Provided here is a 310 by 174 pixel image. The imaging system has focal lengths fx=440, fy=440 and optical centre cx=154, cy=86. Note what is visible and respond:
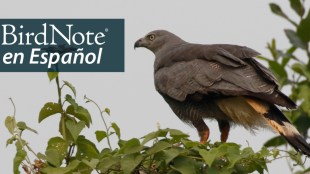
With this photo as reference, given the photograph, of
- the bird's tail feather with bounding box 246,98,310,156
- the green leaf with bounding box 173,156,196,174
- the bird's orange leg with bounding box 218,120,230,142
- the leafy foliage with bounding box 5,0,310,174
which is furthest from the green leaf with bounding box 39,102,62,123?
the bird's orange leg with bounding box 218,120,230,142

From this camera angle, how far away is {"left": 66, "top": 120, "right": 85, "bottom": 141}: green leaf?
3422 mm

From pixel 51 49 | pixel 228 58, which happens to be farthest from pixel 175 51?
pixel 51 49

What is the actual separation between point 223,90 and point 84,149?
1.55 meters

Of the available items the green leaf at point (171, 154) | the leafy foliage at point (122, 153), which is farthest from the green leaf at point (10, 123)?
the green leaf at point (171, 154)

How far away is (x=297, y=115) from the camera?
6.45 meters

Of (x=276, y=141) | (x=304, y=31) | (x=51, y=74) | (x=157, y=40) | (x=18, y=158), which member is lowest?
(x=276, y=141)

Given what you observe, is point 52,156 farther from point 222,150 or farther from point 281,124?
point 281,124

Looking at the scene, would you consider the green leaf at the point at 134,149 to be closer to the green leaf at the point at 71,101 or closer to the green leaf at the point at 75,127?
the green leaf at the point at 75,127

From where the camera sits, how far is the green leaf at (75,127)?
11.2 ft

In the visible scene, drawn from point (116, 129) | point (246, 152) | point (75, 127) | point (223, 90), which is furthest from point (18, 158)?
point (223, 90)

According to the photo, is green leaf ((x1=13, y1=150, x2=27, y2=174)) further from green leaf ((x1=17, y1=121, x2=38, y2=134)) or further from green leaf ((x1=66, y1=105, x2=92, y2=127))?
green leaf ((x1=66, y1=105, x2=92, y2=127))

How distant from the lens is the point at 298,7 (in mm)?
6859

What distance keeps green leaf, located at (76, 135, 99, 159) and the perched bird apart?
55.0 inches

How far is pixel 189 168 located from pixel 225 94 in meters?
1.36
